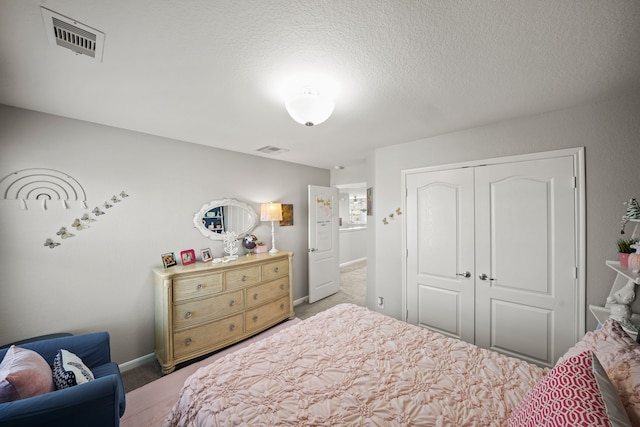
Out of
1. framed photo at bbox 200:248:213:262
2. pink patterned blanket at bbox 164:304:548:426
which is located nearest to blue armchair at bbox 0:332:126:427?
pink patterned blanket at bbox 164:304:548:426

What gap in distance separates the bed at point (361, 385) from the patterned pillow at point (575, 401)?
2 cm

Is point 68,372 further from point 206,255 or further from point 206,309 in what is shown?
point 206,255

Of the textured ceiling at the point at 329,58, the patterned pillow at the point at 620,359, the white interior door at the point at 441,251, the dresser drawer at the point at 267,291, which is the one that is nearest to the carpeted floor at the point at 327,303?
the dresser drawer at the point at 267,291

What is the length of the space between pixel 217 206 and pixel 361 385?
266cm

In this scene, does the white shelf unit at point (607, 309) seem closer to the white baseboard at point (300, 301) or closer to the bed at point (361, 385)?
the bed at point (361, 385)

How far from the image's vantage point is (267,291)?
313cm

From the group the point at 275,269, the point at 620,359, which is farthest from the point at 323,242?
the point at 620,359

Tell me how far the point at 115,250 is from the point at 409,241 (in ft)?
10.7

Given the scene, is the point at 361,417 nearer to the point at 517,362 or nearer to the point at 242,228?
the point at 517,362

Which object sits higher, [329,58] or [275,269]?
[329,58]

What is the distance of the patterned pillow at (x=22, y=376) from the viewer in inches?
44.6

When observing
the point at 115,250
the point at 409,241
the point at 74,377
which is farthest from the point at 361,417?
the point at 115,250

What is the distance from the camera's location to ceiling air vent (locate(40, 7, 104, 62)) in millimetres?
1048

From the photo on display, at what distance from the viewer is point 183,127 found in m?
2.36
